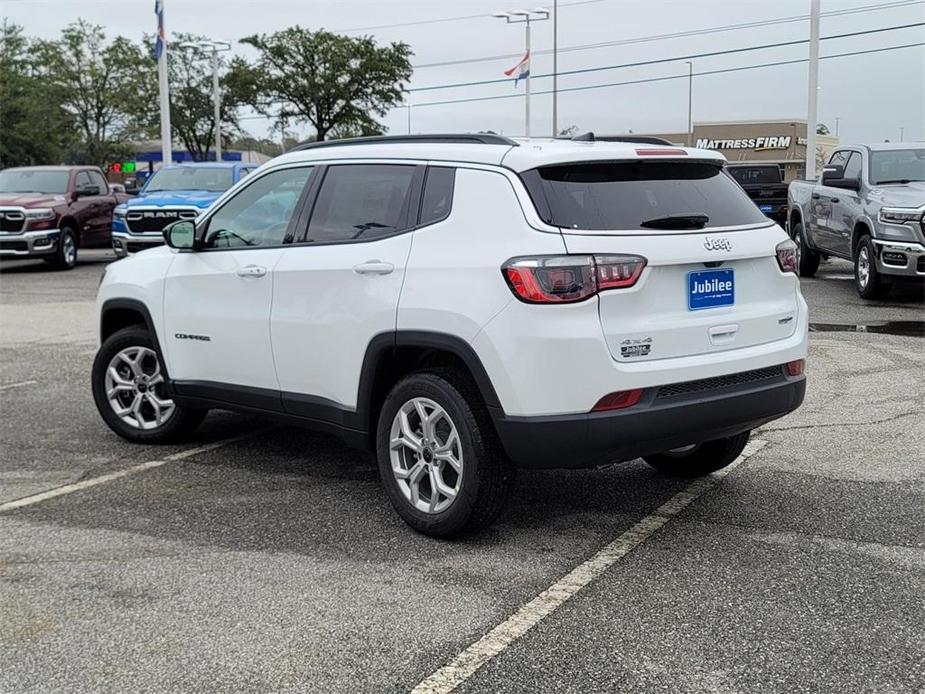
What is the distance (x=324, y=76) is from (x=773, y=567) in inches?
1961

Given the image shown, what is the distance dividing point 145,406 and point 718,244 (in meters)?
3.80

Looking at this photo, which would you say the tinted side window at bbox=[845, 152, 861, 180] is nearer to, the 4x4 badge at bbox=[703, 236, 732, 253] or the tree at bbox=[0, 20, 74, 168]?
the 4x4 badge at bbox=[703, 236, 732, 253]

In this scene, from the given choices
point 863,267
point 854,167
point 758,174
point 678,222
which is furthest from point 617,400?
point 758,174

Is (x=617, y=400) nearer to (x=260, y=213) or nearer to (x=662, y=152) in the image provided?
(x=662, y=152)

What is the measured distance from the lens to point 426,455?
4.80 m

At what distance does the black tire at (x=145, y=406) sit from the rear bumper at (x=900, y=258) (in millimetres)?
8997

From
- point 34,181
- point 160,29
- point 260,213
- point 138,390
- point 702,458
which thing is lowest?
point 702,458

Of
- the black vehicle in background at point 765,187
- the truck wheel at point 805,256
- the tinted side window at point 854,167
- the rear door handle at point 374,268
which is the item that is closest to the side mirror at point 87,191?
the truck wheel at point 805,256

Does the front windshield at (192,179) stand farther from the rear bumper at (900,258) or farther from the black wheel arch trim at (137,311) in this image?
the black wheel arch trim at (137,311)

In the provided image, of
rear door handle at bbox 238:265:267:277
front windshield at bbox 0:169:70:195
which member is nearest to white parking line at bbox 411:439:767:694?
rear door handle at bbox 238:265:267:277

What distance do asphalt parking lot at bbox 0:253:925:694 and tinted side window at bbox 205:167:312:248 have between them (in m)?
1.31

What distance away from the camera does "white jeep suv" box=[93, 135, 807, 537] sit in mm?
4320

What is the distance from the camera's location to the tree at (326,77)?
5144 cm

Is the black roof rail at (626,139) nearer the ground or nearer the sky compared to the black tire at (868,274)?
nearer the sky
